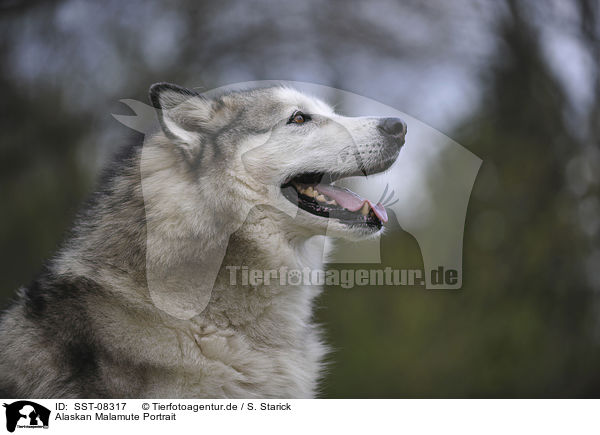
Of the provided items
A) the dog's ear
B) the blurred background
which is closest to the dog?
the dog's ear

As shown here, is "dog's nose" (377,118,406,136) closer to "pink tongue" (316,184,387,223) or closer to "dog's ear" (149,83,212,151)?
"pink tongue" (316,184,387,223)

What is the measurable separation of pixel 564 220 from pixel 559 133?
761 millimetres

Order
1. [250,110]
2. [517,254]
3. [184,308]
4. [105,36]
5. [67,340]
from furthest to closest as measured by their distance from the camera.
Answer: [517,254] < [105,36] < [250,110] < [184,308] < [67,340]

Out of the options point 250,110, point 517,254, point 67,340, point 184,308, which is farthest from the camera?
point 517,254

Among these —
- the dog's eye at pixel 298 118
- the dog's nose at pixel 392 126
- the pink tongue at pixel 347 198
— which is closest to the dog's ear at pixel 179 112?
the dog's eye at pixel 298 118

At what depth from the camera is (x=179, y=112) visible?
2.58 meters

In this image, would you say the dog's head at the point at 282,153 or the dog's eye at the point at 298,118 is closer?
the dog's head at the point at 282,153

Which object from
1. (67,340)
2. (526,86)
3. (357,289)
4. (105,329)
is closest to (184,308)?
(105,329)

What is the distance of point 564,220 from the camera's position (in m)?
4.56

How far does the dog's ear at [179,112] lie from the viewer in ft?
8.32

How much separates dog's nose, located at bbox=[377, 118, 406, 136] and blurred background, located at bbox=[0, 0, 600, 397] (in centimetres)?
156

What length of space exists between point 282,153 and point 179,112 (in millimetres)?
541

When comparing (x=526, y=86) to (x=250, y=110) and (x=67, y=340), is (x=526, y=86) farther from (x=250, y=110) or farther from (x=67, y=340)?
(x=67, y=340)
